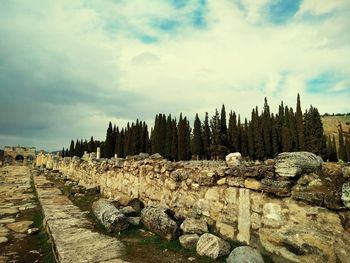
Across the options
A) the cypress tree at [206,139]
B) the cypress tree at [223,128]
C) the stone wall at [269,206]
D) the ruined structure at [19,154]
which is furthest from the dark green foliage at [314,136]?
the ruined structure at [19,154]

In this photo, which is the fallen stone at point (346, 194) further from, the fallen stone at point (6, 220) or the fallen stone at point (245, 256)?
the fallen stone at point (6, 220)

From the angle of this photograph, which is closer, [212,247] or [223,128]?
[212,247]

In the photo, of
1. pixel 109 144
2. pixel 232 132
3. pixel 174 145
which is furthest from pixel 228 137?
pixel 109 144

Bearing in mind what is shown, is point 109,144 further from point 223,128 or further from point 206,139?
point 223,128

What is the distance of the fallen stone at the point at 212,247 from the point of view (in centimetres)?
383

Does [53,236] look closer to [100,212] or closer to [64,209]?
[100,212]

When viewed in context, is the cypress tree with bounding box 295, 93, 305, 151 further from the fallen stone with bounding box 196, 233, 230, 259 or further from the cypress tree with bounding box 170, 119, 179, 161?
the fallen stone with bounding box 196, 233, 230, 259

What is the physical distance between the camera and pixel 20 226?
20.8 feet

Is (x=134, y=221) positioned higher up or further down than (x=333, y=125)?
further down

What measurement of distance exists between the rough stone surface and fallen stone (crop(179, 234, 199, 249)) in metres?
1.69

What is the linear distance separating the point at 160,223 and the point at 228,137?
1750 inches

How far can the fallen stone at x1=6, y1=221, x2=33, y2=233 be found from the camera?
605 cm

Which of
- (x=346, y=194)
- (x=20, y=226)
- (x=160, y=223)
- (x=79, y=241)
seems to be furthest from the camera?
(x=20, y=226)

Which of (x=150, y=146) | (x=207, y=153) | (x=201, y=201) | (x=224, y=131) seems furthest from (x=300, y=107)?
(x=201, y=201)
